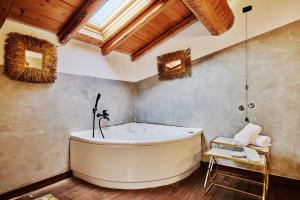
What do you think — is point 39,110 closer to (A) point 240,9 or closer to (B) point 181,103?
(B) point 181,103

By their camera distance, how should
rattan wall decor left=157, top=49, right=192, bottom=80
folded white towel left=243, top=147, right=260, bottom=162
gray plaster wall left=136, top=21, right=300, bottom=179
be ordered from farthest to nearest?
1. rattan wall decor left=157, top=49, right=192, bottom=80
2. gray plaster wall left=136, top=21, right=300, bottom=179
3. folded white towel left=243, top=147, right=260, bottom=162

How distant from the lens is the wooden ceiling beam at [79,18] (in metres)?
1.96

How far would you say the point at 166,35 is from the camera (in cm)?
314

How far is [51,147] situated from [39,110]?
1.78 feet

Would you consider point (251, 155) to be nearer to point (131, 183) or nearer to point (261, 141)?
point (261, 141)

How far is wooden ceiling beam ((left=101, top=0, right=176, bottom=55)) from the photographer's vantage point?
229cm

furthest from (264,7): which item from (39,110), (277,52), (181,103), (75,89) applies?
(39,110)

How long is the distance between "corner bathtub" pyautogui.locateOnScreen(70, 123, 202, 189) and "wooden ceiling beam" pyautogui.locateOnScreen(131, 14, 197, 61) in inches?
74.4

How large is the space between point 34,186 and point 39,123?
80 centimetres

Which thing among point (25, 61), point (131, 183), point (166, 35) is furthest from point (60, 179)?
point (166, 35)

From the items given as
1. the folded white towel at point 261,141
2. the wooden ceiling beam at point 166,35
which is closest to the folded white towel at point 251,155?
the folded white towel at point 261,141

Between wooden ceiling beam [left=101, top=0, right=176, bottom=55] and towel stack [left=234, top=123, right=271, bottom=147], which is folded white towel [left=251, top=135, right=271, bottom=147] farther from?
wooden ceiling beam [left=101, top=0, right=176, bottom=55]

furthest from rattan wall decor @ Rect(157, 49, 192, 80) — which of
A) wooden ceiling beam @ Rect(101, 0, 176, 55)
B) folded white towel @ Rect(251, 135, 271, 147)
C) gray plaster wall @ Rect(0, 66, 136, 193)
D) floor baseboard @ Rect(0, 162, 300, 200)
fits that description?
floor baseboard @ Rect(0, 162, 300, 200)

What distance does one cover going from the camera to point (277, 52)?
228 centimetres
